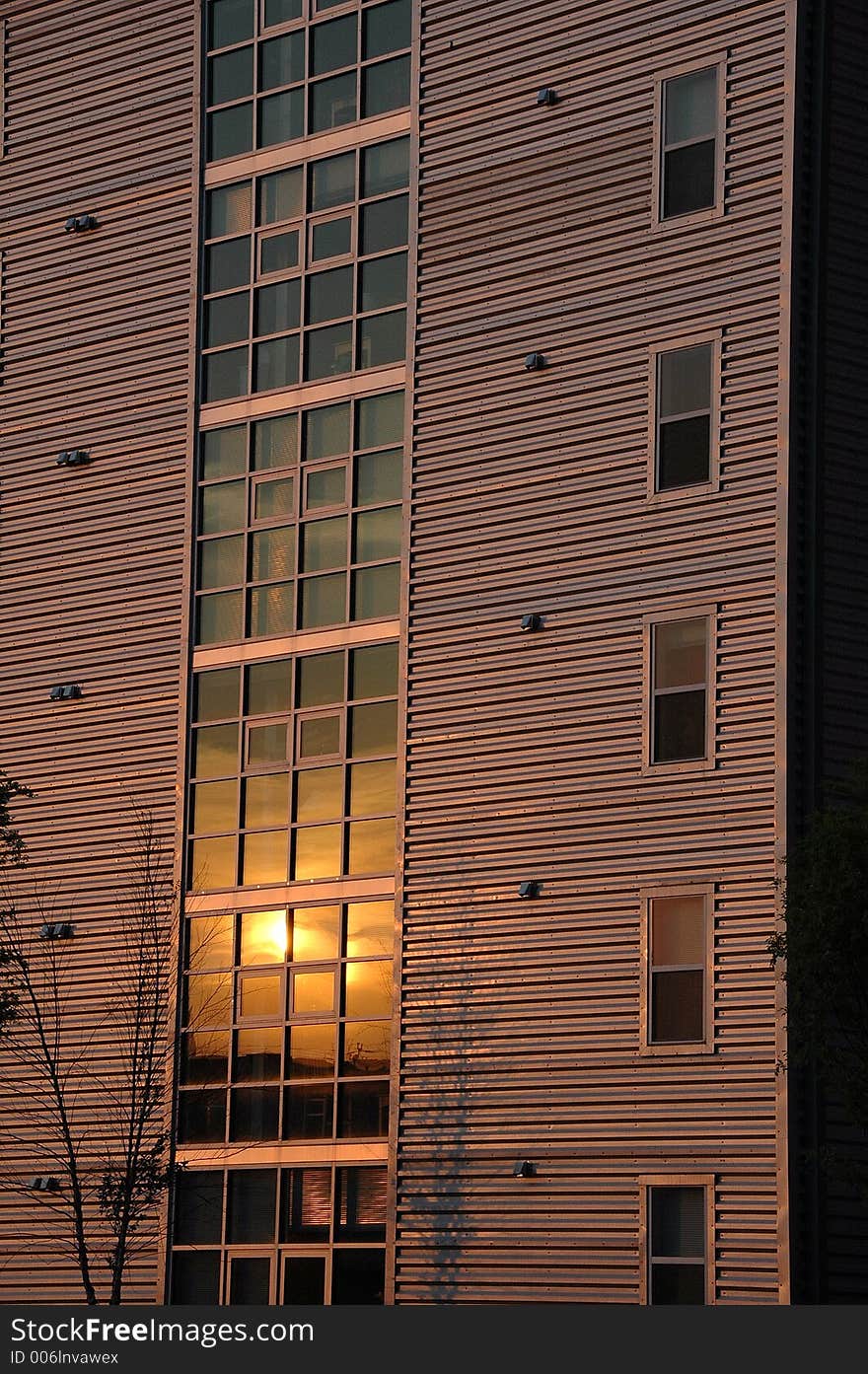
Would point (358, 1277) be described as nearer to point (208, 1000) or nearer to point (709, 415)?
point (208, 1000)

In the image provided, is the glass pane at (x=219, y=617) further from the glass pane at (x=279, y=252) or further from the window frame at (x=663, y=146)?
the window frame at (x=663, y=146)

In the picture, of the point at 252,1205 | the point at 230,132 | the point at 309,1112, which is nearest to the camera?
the point at 309,1112

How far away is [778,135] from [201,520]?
970 centimetres

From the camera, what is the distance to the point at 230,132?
114 feet

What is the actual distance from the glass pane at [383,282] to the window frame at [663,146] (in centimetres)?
394

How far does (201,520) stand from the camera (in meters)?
34.0

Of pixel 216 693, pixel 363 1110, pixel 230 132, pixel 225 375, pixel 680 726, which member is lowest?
pixel 363 1110

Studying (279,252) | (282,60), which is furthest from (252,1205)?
(282,60)

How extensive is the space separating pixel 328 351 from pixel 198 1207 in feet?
37.3

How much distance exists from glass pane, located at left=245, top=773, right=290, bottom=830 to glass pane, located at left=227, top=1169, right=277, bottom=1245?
452 centimetres

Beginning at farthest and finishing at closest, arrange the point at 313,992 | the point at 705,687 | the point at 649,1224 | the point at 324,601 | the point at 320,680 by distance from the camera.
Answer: the point at 324,601, the point at 320,680, the point at 313,992, the point at 705,687, the point at 649,1224

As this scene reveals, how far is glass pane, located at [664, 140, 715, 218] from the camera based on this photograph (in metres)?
29.8

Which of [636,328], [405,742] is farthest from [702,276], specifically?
[405,742]

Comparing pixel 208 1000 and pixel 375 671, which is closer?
pixel 375 671
